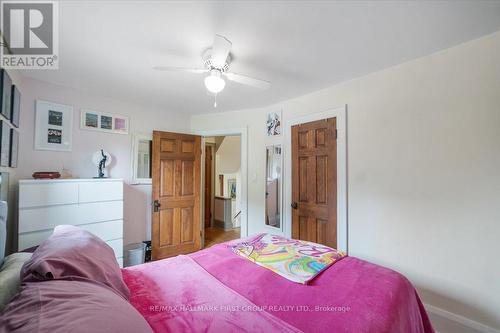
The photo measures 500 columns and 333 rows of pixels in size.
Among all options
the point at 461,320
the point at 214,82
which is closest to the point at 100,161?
the point at 214,82

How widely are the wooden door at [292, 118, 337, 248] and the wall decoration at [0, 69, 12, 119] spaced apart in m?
2.88

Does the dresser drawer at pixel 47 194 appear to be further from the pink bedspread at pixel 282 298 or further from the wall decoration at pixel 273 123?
the wall decoration at pixel 273 123

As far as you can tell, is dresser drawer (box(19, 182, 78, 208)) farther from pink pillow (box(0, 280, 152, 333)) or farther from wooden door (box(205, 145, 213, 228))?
wooden door (box(205, 145, 213, 228))

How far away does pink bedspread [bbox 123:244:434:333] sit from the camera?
0.95m

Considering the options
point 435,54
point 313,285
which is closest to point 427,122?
point 435,54

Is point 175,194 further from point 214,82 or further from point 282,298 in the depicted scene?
point 282,298

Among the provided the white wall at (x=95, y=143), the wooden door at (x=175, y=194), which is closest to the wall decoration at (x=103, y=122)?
the white wall at (x=95, y=143)

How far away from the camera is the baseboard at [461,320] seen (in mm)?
1640

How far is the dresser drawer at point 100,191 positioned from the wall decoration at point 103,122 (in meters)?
0.90

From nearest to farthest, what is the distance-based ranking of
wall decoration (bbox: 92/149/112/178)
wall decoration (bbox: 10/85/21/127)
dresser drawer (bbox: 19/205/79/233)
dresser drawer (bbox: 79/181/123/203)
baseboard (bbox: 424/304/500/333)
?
baseboard (bbox: 424/304/500/333)
wall decoration (bbox: 10/85/21/127)
dresser drawer (bbox: 19/205/79/233)
dresser drawer (bbox: 79/181/123/203)
wall decoration (bbox: 92/149/112/178)

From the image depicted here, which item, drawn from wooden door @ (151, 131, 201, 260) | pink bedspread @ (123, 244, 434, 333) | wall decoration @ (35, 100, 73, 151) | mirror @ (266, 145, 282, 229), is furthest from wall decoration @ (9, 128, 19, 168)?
mirror @ (266, 145, 282, 229)

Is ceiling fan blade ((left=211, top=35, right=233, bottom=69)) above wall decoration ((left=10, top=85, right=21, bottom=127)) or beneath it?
above

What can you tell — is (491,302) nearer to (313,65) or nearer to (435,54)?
(435,54)

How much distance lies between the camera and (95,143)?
294cm
